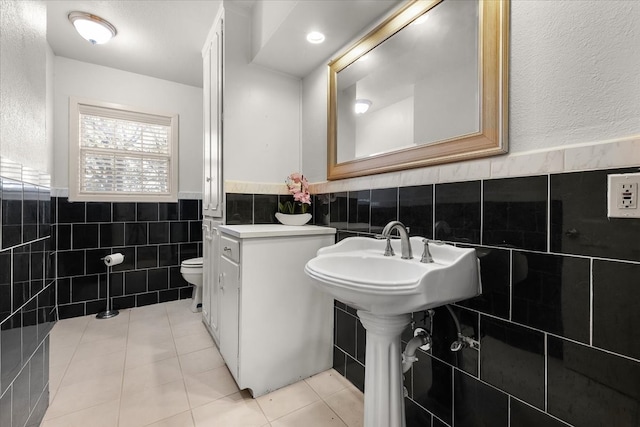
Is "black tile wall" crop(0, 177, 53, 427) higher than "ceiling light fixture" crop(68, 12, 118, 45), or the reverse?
"ceiling light fixture" crop(68, 12, 118, 45)

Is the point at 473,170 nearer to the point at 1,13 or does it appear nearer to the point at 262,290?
the point at 262,290

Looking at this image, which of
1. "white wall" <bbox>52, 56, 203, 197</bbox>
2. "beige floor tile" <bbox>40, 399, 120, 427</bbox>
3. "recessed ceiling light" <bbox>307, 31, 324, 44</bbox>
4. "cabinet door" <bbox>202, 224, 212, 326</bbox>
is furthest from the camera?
"white wall" <bbox>52, 56, 203, 197</bbox>

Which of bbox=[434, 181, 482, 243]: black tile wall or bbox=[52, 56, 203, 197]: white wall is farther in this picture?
bbox=[52, 56, 203, 197]: white wall

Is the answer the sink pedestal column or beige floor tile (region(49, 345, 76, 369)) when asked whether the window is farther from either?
the sink pedestal column

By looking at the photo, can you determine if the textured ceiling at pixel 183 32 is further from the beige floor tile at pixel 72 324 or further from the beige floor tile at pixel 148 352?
the beige floor tile at pixel 72 324

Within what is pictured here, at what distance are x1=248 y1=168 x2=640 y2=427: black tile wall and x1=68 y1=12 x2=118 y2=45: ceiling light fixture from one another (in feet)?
8.53

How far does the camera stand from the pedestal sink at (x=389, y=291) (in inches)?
31.9

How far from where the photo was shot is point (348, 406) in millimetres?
1445

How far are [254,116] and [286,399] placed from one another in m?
1.83

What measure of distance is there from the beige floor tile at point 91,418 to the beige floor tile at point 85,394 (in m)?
0.04

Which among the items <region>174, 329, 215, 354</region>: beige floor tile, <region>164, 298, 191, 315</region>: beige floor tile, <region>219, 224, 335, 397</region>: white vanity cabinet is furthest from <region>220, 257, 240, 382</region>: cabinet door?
<region>164, 298, 191, 315</region>: beige floor tile

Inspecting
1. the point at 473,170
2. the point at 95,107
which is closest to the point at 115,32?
the point at 95,107

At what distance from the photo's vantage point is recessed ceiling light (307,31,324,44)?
1621 mm

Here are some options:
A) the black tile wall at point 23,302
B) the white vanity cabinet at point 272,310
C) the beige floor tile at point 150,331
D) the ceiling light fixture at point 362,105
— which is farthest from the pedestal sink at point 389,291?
the beige floor tile at point 150,331
